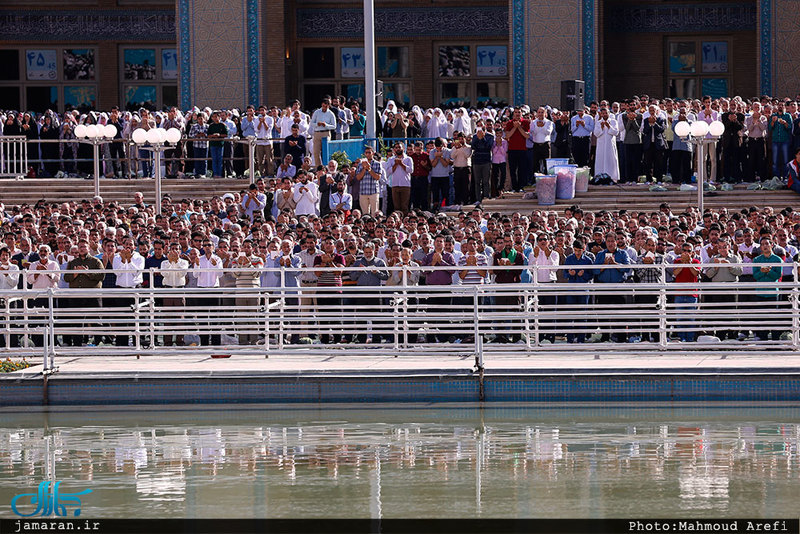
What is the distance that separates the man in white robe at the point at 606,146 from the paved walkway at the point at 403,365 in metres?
10.0

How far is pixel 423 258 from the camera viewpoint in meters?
17.6

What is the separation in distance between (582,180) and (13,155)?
1328 cm

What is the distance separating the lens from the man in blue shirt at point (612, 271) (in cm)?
1647

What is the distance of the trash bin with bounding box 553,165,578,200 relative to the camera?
978 inches

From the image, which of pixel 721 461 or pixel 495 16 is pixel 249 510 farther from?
pixel 495 16

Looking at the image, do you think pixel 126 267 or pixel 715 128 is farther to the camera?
pixel 715 128

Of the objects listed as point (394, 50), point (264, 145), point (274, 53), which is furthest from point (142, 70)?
point (264, 145)

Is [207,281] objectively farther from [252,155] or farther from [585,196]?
[252,155]

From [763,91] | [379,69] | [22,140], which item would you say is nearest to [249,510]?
[22,140]

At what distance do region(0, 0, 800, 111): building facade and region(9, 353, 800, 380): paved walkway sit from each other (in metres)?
19.3

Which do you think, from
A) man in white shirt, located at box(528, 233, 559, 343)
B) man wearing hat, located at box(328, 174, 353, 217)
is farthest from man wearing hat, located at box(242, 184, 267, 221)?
man in white shirt, located at box(528, 233, 559, 343)

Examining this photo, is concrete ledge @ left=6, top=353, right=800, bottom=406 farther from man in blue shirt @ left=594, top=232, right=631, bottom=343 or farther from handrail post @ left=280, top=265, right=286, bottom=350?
man in blue shirt @ left=594, top=232, right=631, bottom=343

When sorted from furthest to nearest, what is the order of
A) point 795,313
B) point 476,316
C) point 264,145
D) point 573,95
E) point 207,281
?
point 573,95 → point 264,145 → point 207,281 → point 476,316 → point 795,313

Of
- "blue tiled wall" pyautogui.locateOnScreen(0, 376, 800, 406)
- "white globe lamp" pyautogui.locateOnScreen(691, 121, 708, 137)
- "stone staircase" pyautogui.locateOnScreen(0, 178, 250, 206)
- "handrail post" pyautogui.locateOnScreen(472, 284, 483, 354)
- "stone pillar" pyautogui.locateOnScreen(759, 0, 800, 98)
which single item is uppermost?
"stone pillar" pyautogui.locateOnScreen(759, 0, 800, 98)
